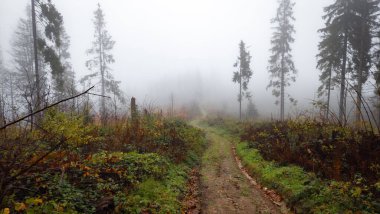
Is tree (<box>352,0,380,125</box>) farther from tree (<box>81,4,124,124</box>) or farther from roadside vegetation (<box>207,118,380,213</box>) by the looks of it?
tree (<box>81,4,124,124</box>)

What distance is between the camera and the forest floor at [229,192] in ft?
23.1

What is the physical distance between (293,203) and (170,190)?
→ 3.55m

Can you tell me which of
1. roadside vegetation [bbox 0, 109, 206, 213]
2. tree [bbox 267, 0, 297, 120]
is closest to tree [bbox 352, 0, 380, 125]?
tree [bbox 267, 0, 297, 120]

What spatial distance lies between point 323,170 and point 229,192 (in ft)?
9.95

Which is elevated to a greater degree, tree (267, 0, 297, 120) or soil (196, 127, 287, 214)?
tree (267, 0, 297, 120)

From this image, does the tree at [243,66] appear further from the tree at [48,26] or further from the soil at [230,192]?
the soil at [230,192]

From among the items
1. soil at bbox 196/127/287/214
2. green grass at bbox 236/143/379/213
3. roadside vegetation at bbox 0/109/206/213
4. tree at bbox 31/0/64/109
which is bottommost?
soil at bbox 196/127/287/214

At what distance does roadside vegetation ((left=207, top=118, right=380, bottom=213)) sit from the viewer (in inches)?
234

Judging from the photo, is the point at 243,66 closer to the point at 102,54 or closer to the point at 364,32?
the point at 364,32

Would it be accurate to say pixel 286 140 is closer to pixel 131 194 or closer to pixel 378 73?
pixel 131 194

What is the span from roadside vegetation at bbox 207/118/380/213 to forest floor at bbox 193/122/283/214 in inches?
23.2

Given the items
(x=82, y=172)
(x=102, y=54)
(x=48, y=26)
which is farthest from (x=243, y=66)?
(x=82, y=172)

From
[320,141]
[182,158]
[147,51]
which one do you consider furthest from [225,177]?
[147,51]

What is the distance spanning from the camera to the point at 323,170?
778 centimetres
